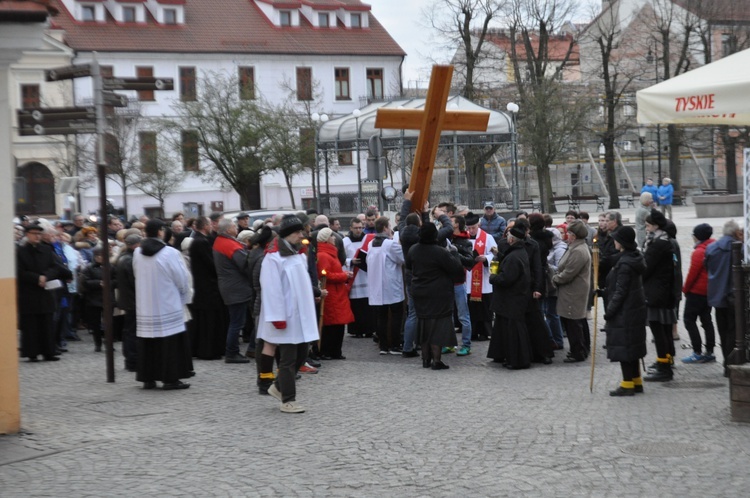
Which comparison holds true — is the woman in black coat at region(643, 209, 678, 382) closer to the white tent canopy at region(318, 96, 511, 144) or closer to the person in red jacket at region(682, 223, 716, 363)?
the person in red jacket at region(682, 223, 716, 363)

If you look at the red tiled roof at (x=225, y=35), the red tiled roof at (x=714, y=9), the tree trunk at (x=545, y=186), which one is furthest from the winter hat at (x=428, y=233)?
the red tiled roof at (x=225, y=35)

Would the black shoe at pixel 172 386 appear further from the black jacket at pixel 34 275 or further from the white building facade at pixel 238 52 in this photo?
the white building facade at pixel 238 52

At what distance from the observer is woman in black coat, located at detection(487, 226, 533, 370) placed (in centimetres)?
1264

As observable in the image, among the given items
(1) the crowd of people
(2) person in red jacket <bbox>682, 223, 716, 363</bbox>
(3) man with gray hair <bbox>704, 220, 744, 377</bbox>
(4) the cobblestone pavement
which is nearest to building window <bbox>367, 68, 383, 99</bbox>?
(1) the crowd of people

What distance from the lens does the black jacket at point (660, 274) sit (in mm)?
11414

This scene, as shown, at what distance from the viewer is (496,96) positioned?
2014 inches

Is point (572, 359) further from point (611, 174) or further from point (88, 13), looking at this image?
point (88, 13)

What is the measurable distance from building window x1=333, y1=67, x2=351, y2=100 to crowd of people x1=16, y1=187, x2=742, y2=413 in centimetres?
4954

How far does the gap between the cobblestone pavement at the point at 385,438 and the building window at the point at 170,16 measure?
2109 inches

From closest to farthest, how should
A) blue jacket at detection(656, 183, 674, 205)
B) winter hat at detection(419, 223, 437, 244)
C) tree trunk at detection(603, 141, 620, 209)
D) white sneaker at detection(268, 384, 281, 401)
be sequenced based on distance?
white sneaker at detection(268, 384, 281, 401), winter hat at detection(419, 223, 437, 244), blue jacket at detection(656, 183, 674, 205), tree trunk at detection(603, 141, 620, 209)

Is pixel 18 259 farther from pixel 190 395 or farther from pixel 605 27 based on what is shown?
pixel 605 27

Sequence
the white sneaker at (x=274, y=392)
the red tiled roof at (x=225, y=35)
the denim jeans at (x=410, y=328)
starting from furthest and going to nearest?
the red tiled roof at (x=225, y=35) < the denim jeans at (x=410, y=328) < the white sneaker at (x=274, y=392)

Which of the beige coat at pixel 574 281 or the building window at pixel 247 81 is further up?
the building window at pixel 247 81

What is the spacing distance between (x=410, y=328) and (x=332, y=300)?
3.57 ft
